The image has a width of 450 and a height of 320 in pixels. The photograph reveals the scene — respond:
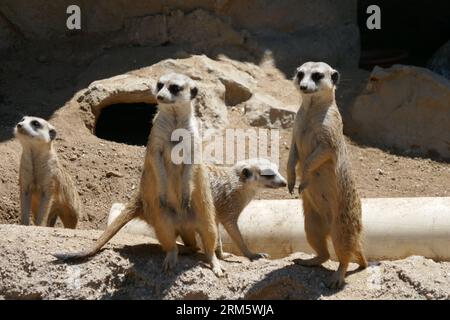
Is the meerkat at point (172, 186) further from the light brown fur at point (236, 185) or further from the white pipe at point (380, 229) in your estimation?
the white pipe at point (380, 229)

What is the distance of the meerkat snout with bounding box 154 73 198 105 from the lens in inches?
235

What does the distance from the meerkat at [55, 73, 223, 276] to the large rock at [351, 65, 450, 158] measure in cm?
400

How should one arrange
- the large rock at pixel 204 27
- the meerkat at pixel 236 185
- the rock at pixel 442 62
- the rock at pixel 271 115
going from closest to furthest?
1. the meerkat at pixel 236 185
2. the rock at pixel 271 115
3. the large rock at pixel 204 27
4. the rock at pixel 442 62

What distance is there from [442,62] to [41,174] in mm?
4999

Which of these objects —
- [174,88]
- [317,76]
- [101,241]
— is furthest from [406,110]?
[101,241]

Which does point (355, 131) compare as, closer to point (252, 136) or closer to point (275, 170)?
point (252, 136)

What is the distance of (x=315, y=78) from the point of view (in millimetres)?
5996

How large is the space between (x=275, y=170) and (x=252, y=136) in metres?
1.95

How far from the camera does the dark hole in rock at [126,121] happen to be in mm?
10312

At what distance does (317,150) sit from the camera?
234 inches

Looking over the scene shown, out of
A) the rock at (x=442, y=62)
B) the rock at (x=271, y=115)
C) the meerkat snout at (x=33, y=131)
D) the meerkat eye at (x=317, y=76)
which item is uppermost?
the meerkat eye at (x=317, y=76)

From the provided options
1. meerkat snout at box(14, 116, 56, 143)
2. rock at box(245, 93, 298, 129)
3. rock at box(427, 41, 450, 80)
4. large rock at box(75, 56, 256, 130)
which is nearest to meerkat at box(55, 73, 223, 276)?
meerkat snout at box(14, 116, 56, 143)


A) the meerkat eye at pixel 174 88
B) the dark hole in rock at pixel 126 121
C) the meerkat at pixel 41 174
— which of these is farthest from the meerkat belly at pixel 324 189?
the dark hole in rock at pixel 126 121

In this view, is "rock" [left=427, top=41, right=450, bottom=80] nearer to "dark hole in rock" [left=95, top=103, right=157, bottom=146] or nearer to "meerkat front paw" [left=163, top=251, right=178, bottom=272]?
"dark hole in rock" [left=95, top=103, right=157, bottom=146]
